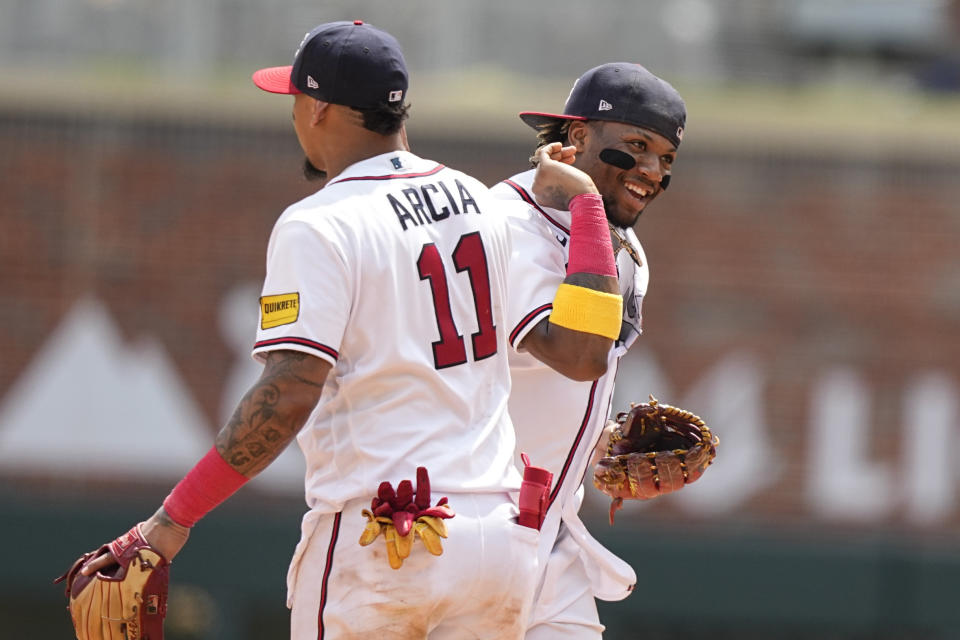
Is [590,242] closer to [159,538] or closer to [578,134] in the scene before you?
[578,134]

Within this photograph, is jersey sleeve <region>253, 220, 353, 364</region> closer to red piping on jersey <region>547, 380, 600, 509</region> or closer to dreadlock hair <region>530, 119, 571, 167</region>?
red piping on jersey <region>547, 380, 600, 509</region>

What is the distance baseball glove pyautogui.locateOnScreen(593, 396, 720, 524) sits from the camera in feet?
16.5

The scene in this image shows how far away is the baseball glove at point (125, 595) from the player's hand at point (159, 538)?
0.04ft

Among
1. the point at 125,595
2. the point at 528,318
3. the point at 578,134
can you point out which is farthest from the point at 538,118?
the point at 125,595

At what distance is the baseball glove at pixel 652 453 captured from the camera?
5020 millimetres

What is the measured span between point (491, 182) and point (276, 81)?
7.61 meters

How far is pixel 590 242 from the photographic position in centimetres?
428

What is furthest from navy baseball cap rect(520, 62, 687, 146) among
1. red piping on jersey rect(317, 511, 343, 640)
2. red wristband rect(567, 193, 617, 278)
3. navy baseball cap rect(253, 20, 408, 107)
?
red piping on jersey rect(317, 511, 343, 640)

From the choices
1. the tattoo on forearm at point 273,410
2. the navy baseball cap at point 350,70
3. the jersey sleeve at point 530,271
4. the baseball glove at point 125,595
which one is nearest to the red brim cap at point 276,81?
the navy baseball cap at point 350,70

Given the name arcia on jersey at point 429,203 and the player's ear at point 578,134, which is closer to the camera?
the name arcia on jersey at point 429,203

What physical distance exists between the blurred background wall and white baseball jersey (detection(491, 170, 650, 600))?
6.96m

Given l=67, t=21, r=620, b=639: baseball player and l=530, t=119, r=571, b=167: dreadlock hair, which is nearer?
l=67, t=21, r=620, b=639: baseball player

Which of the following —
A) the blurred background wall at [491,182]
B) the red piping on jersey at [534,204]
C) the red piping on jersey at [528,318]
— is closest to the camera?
the red piping on jersey at [528,318]

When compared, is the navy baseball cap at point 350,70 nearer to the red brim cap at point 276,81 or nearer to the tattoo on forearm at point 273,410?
the red brim cap at point 276,81
